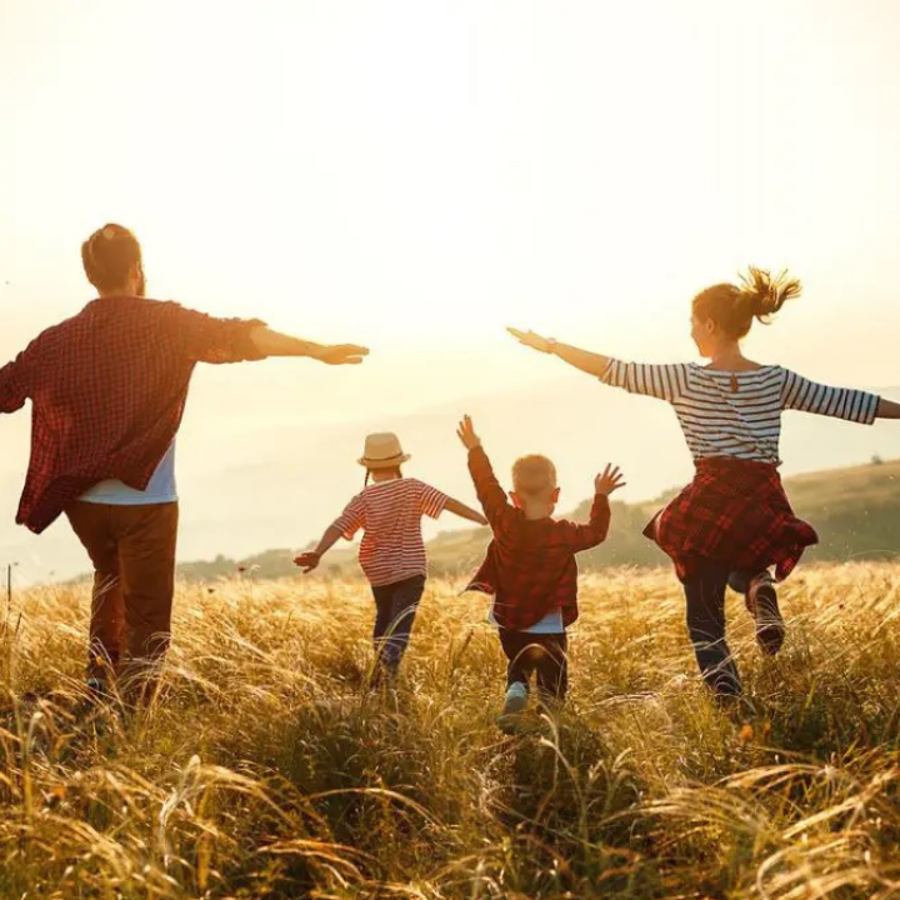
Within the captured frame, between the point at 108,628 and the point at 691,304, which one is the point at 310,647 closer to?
the point at 108,628

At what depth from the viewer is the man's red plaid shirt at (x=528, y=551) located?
5.88 m

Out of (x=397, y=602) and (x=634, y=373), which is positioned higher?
(x=634, y=373)

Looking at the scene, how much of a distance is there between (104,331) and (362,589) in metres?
5.90

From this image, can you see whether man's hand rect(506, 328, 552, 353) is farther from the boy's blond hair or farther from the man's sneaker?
the man's sneaker

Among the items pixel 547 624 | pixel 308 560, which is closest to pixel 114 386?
pixel 308 560

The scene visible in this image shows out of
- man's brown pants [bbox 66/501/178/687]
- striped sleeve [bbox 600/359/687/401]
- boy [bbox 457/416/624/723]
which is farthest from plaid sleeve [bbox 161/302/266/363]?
striped sleeve [bbox 600/359/687/401]

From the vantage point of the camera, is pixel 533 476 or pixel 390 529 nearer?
pixel 533 476

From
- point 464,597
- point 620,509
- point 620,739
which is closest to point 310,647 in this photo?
point 464,597

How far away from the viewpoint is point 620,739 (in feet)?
15.0

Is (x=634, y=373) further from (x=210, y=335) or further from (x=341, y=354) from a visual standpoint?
(x=210, y=335)

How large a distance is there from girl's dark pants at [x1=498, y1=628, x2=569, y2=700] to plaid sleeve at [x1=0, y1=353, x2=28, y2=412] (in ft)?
8.98

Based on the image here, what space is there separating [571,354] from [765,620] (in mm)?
1558

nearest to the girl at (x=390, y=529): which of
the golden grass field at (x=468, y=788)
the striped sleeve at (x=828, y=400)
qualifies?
the golden grass field at (x=468, y=788)

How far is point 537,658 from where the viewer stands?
19.3ft
